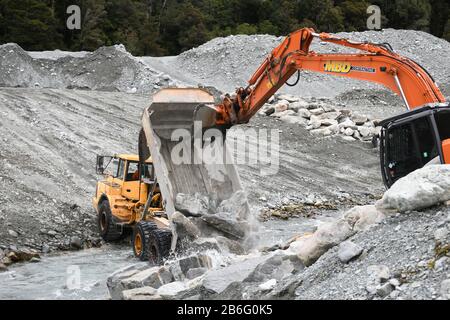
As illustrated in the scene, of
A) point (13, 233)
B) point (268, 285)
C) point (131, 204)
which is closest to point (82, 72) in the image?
point (13, 233)

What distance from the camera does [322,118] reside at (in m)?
25.1

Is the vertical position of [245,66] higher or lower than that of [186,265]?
higher

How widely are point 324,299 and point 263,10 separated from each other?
46.6m

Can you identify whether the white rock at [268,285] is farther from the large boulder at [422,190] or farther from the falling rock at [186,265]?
the falling rock at [186,265]

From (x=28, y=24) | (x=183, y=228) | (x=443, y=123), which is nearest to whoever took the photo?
(x=443, y=123)

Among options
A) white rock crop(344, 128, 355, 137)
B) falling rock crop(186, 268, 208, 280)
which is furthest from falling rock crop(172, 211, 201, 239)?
white rock crop(344, 128, 355, 137)

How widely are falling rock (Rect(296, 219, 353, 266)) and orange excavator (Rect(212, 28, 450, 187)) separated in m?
1.86

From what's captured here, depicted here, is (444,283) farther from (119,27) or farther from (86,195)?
(119,27)

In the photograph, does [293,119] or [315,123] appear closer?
[315,123]

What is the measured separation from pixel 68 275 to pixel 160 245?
57.4 inches

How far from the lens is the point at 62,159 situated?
1645cm

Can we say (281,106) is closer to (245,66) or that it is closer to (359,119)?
(359,119)

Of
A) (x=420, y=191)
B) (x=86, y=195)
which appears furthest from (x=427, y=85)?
(x=86, y=195)

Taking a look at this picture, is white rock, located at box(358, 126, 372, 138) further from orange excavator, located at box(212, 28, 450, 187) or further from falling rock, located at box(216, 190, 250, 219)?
falling rock, located at box(216, 190, 250, 219)
